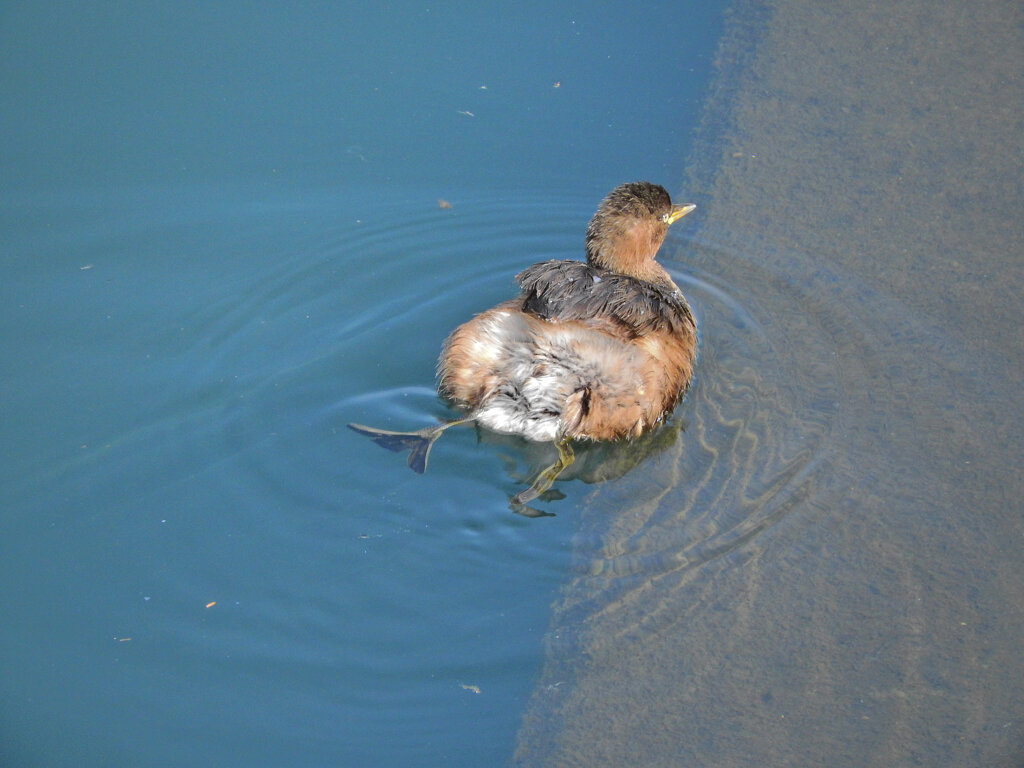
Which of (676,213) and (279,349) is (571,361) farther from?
(279,349)

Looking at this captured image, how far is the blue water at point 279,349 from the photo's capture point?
150 inches

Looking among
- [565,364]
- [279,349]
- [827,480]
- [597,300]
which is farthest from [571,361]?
[279,349]

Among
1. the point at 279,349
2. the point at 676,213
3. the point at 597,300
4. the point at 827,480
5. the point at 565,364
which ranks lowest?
the point at 279,349

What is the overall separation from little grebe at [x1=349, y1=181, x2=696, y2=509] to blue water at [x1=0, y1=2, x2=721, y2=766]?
187 millimetres

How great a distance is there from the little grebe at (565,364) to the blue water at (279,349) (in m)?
0.19

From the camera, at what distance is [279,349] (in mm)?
5215

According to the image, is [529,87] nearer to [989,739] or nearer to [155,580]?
[155,580]

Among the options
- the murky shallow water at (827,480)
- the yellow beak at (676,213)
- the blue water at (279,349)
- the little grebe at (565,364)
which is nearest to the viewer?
the murky shallow water at (827,480)

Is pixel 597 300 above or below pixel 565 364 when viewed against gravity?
above

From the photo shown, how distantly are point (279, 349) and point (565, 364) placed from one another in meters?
1.57

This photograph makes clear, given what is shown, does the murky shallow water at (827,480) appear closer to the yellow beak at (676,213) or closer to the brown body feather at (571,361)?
the brown body feather at (571,361)

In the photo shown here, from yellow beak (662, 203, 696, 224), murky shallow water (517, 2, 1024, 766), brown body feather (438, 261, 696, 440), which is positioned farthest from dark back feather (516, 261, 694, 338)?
yellow beak (662, 203, 696, 224)

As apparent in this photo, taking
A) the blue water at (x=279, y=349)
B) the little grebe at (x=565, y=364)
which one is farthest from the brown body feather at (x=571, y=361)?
the blue water at (x=279, y=349)

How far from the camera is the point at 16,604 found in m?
4.12
